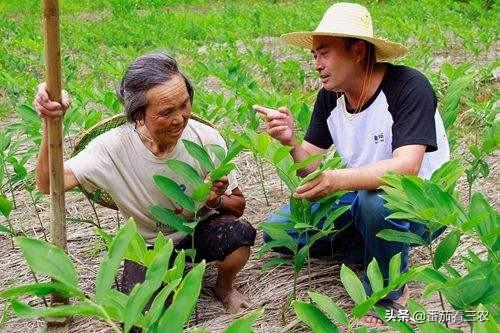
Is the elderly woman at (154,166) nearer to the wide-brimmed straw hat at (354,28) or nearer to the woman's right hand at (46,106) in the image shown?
the woman's right hand at (46,106)

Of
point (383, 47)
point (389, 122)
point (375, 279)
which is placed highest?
point (383, 47)

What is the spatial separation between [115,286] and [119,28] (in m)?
6.69

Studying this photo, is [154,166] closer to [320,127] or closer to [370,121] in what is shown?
[320,127]

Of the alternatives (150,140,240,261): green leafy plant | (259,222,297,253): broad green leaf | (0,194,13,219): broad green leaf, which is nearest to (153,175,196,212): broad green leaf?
(150,140,240,261): green leafy plant

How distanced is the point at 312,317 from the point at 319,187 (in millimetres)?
806

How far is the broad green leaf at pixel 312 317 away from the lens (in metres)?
1.23

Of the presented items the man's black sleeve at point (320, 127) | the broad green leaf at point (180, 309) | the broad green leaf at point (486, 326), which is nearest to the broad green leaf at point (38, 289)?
the broad green leaf at point (180, 309)

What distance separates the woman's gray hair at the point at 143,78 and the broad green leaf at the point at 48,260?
1045mm

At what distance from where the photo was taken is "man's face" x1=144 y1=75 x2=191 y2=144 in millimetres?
2186

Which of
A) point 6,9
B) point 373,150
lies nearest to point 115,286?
point 373,150

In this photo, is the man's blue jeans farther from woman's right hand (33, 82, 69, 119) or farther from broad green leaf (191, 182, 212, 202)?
woman's right hand (33, 82, 69, 119)

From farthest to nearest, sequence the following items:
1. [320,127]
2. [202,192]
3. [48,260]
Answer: [320,127] < [202,192] < [48,260]

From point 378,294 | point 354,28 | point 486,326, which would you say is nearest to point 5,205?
point 354,28

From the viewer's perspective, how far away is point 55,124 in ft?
6.70
